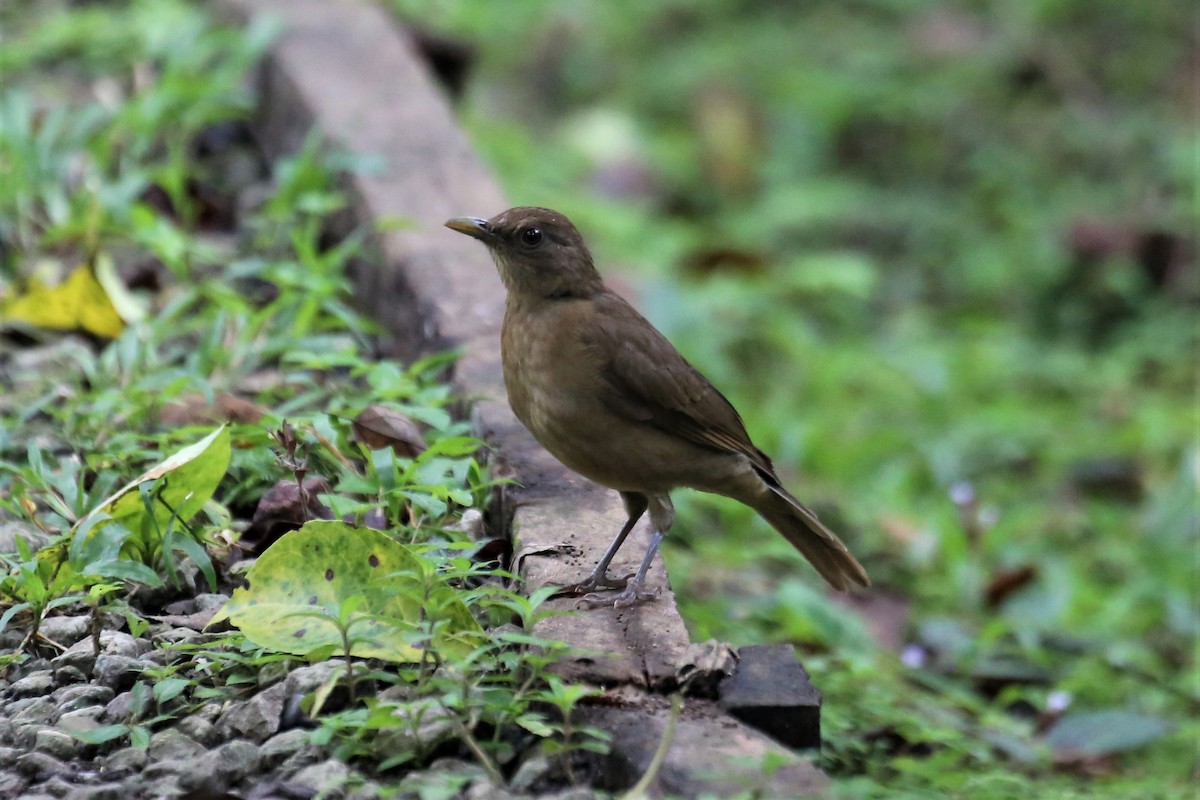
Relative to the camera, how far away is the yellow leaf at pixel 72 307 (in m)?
4.52

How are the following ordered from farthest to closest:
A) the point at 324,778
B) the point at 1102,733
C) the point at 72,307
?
the point at 72,307
the point at 1102,733
the point at 324,778

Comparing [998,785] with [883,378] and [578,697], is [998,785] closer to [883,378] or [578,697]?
[578,697]

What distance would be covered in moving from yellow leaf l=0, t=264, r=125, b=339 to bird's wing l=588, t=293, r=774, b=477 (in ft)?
5.27

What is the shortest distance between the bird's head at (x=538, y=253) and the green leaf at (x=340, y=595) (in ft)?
3.36

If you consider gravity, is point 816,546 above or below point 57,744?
above

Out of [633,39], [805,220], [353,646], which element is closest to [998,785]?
[353,646]

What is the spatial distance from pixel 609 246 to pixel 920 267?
206 cm

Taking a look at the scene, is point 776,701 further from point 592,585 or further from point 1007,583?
point 1007,583

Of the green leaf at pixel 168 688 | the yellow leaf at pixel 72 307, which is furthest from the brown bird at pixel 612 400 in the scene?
the yellow leaf at pixel 72 307

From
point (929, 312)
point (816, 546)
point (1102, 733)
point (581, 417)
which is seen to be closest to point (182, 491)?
point (581, 417)

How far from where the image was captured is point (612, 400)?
359 cm

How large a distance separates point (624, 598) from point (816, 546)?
3.07ft

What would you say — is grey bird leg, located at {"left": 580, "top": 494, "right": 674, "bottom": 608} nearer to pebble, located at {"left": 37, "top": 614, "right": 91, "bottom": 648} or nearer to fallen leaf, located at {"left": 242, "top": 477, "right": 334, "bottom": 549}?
fallen leaf, located at {"left": 242, "top": 477, "right": 334, "bottom": 549}

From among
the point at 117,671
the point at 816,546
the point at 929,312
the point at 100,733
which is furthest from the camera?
the point at 929,312
